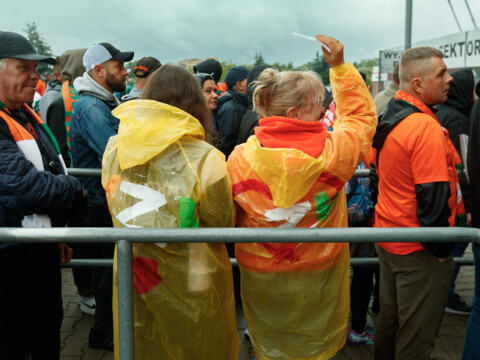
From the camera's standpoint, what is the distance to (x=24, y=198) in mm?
2029

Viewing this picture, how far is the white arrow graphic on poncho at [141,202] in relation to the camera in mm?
1820

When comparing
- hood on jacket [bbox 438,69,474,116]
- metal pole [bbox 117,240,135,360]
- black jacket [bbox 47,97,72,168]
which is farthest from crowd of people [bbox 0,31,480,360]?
black jacket [bbox 47,97,72,168]

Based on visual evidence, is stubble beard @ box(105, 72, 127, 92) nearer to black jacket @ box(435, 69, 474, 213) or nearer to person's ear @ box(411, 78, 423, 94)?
person's ear @ box(411, 78, 423, 94)

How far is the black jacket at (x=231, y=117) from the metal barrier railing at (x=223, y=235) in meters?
2.84

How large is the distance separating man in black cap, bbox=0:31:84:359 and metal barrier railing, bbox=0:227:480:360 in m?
0.41

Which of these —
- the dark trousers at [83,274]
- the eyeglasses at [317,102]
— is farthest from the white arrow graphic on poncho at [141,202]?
the dark trousers at [83,274]

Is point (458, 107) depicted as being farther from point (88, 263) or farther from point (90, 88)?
point (88, 263)

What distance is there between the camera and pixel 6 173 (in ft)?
6.50

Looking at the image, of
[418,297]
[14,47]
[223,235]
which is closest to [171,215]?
[223,235]

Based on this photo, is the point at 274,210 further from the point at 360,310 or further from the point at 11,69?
the point at 360,310

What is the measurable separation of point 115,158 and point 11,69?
787 mm

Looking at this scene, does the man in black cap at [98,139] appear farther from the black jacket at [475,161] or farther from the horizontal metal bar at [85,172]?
the black jacket at [475,161]

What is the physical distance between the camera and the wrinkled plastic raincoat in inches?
70.8

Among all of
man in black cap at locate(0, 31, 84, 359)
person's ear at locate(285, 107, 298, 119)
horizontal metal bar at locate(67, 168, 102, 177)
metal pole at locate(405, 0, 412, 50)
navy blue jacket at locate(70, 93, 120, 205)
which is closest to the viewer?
person's ear at locate(285, 107, 298, 119)
